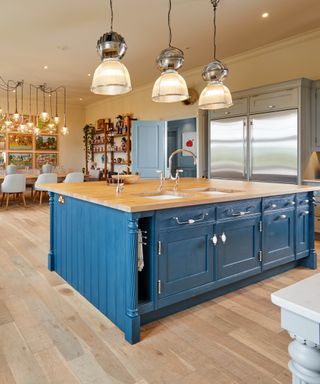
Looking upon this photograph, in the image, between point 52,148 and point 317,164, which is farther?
point 52,148

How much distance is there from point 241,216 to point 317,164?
3.00 meters

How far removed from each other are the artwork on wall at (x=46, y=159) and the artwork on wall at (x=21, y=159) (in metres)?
0.25

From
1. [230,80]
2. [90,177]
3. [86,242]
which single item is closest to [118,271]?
[86,242]

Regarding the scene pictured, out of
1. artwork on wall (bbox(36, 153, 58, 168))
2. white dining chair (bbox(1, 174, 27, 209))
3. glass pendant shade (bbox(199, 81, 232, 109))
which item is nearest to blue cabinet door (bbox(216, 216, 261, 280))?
glass pendant shade (bbox(199, 81, 232, 109))

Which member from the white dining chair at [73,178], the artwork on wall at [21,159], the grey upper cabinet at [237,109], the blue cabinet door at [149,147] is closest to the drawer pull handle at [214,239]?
the grey upper cabinet at [237,109]

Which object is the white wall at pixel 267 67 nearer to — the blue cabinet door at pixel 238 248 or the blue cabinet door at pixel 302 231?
the blue cabinet door at pixel 302 231

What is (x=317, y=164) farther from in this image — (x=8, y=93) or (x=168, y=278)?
Result: (x=8, y=93)

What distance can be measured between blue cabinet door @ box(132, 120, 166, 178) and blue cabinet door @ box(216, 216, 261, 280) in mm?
4689

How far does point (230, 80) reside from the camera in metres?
6.34

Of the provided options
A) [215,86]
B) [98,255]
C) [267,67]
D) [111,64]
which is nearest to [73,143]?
[267,67]

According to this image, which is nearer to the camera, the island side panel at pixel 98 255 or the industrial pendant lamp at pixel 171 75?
the island side panel at pixel 98 255

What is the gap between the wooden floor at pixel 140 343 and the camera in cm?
181

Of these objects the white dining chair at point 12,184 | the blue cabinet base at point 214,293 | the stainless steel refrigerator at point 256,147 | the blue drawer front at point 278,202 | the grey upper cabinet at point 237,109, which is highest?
the grey upper cabinet at point 237,109

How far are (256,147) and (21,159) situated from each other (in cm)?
836
